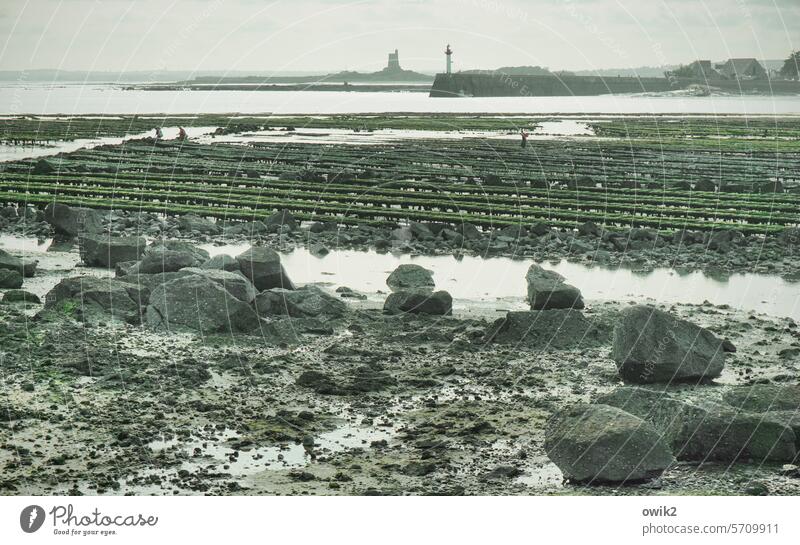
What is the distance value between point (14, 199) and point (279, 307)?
24.2m

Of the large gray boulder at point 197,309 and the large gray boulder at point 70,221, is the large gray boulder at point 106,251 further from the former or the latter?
the large gray boulder at point 197,309

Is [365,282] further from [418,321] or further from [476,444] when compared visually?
[476,444]

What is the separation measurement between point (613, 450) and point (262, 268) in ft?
42.5

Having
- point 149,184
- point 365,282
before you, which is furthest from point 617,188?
point 365,282

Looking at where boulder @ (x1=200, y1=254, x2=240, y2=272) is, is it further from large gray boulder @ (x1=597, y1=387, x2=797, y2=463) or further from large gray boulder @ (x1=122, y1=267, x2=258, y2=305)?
large gray boulder @ (x1=597, y1=387, x2=797, y2=463)

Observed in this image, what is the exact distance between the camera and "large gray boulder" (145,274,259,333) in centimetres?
2214

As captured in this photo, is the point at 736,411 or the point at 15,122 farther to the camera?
the point at 15,122

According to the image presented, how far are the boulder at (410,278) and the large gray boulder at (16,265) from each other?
9260 millimetres

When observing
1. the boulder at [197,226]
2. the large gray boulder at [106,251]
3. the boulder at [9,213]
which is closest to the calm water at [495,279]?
the large gray boulder at [106,251]

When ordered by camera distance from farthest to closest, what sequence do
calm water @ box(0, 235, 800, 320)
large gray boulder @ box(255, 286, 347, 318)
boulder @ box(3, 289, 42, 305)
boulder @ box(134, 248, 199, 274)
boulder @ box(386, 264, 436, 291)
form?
boulder @ box(386, 264, 436, 291), calm water @ box(0, 235, 800, 320), boulder @ box(134, 248, 199, 274), boulder @ box(3, 289, 42, 305), large gray boulder @ box(255, 286, 347, 318)

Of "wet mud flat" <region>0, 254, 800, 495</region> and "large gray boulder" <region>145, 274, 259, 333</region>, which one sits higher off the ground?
"large gray boulder" <region>145, 274, 259, 333</region>

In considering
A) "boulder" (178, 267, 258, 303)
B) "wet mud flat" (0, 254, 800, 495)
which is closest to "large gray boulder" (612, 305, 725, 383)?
"wet mud flat" (0, 254, 800, 495)

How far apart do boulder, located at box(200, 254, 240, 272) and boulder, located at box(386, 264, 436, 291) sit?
14.0ft
